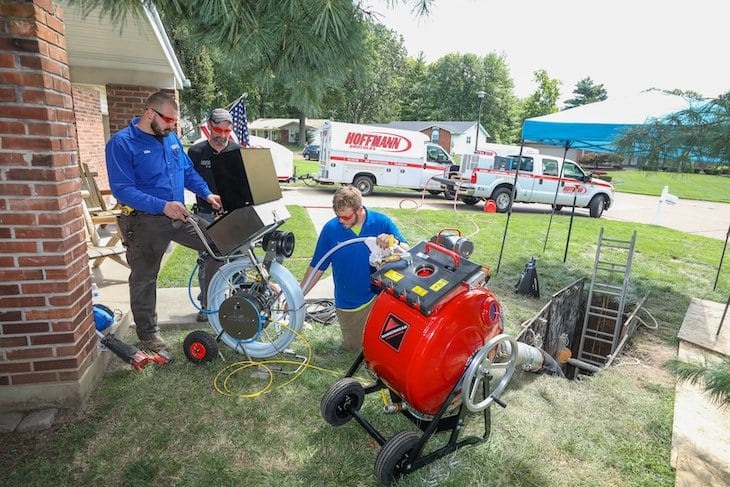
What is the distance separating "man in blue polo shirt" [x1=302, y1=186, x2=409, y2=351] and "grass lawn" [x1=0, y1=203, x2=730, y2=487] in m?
0.36

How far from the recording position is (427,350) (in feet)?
6.76

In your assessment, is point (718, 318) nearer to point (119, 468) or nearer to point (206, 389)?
point (206, 389)

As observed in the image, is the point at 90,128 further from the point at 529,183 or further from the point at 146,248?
the point at 529,183

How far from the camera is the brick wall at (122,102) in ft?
19.9

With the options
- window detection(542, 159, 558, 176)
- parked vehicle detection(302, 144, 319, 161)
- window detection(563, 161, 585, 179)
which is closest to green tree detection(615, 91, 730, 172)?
window detection(542, 159, 558, 176)

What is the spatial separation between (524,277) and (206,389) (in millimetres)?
4148

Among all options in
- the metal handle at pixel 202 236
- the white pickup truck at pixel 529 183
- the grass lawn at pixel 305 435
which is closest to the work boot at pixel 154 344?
the grass lawn at pixel 305 435

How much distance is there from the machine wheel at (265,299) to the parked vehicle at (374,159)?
36.2 ft

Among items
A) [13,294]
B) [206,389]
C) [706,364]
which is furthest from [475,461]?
[13,294]

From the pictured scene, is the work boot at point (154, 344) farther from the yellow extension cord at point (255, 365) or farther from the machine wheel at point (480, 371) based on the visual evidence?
the machine wheel at point (480, 371)

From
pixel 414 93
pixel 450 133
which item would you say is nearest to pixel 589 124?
pixel 450 133

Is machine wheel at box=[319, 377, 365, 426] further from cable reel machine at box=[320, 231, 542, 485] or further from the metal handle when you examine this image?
the metal handle

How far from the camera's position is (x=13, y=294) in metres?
2.29

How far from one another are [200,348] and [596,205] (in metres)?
13.4
